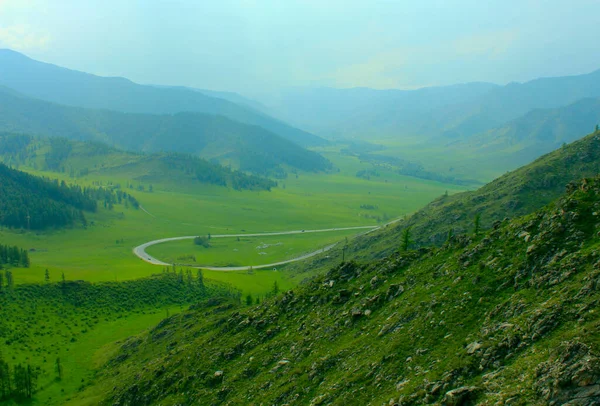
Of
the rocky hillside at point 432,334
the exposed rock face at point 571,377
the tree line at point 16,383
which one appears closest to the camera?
the exposed rock face at point 571,377

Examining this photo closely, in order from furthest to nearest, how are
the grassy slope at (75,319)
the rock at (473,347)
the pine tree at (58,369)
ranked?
the grassy slope at (75,319)
the pine tree at (58,369)
the rock at (473,347)

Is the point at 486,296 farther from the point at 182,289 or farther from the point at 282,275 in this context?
the point at 282,275

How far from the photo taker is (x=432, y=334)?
1490 inches

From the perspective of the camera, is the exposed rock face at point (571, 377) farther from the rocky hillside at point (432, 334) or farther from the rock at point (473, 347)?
the rock at point (473, 347)

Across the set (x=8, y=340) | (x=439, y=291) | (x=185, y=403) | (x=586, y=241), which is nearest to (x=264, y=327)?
(x=185, y=403)

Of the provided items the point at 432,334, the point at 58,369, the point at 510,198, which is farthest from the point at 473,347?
the point at 510,198

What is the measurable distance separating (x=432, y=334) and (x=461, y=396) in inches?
424

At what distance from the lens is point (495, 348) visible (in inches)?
1216

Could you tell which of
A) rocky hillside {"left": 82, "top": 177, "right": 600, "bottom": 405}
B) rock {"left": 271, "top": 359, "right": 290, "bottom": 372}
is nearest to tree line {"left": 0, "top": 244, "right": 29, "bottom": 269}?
rocky hillside {"left": 82, "top": 177, "right": 600, "bottom": 405}

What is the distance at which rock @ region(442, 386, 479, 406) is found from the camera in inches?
1065

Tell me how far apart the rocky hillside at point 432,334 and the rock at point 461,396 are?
0.23 ft

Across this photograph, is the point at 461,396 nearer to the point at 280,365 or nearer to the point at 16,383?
the point at 280,365

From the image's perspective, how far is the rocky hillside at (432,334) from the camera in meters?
27.5

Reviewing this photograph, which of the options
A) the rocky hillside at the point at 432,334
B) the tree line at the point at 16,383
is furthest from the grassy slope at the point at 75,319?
the rocky hillside at the point at 432,334
